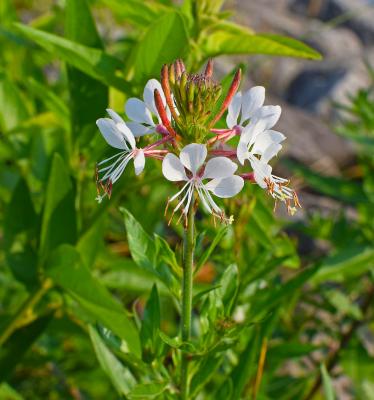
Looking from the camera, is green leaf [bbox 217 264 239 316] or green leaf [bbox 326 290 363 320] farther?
green leaf [bbox 326 290 363 320]

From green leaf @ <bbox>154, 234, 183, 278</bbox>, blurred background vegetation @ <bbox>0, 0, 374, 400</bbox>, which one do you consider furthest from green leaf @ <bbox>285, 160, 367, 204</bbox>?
green leaf @ <bbox>154, 234, 183, 278</bbox>

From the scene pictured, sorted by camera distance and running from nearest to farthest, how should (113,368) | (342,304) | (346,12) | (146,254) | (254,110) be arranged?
(254,110) < (146,254) < (113,368) < (342,304) < (346,12)

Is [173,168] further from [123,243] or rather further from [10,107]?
[123,243]

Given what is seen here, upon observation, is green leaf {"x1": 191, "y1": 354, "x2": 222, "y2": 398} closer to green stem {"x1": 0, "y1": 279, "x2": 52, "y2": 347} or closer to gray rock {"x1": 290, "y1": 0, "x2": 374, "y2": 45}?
green stem {"x1": 0, "y1": 279, "x2": 52, "y2": 347}

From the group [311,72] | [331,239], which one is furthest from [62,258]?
[311,72]

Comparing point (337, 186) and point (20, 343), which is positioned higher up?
point (20, 343)

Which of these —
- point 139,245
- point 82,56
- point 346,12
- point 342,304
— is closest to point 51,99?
point 82,56
